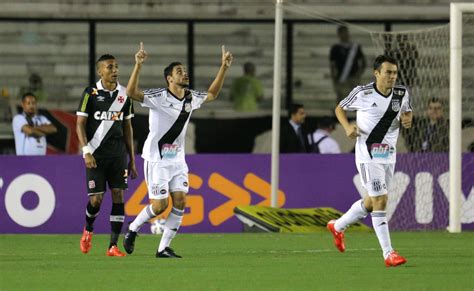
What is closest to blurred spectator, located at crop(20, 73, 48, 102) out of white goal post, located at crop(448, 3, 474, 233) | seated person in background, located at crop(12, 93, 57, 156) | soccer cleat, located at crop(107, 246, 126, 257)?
seated person in background, located at crop(12, 93, 57, 156)

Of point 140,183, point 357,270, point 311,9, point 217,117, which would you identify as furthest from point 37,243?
point 311,9

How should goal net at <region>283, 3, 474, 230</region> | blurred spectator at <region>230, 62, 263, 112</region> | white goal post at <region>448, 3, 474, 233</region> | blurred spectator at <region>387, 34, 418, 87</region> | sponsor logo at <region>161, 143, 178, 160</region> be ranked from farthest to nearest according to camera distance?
blurred spectator at <region>230, 62, 263, 112</region>
blurred spectator at <region>387, 34, 418, 87</region>
goal net at <region>283, 3, 474, 230</region>
white goal post at <region>448, 3, 474, 233</region>
sponsor logo at <region>161, 143, 178, 160</region>

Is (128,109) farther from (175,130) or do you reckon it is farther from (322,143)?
(322,143)

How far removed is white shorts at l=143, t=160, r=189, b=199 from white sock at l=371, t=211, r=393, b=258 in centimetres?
203

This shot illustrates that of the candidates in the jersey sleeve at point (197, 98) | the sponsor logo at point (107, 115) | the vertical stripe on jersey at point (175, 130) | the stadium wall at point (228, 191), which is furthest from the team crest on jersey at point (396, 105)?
the stadium wall at point (228, 191)

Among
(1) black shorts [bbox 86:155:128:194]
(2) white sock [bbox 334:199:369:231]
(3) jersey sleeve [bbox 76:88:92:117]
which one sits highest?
(3) jersey sleeve [bbox 76:88:92:117]

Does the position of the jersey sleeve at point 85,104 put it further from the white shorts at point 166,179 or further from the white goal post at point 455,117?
the white goal post at point 455,117

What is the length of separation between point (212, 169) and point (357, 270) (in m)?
7.16

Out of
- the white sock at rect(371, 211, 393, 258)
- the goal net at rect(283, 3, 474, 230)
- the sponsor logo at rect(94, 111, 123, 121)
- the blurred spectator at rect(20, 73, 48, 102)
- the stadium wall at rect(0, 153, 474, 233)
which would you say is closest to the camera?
the white sock at rect(371, 211, 393, 258)

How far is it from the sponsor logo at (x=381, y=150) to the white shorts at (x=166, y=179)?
6.41 ft

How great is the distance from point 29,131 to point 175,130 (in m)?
6.80

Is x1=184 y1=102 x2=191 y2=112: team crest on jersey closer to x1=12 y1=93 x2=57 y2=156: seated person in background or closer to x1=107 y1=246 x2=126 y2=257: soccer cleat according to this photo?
x1=107 y1=246 x2=126 y2=257: soccer cleat

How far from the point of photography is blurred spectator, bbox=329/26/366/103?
79.4 feet

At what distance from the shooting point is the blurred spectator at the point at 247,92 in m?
24.0
